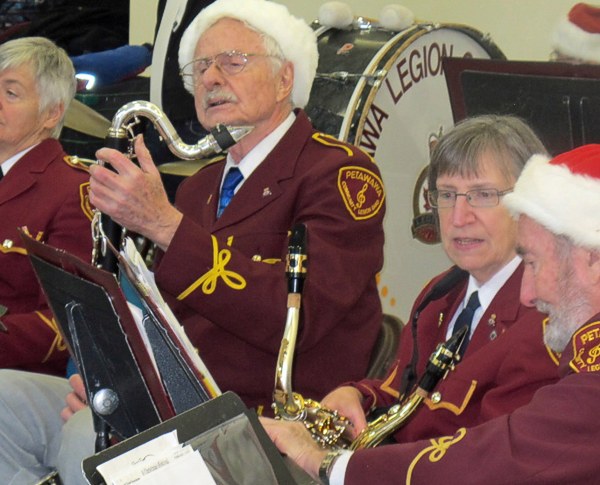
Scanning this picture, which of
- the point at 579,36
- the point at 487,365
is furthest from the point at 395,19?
the point at 487,365

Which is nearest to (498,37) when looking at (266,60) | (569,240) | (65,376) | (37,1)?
(37,1)

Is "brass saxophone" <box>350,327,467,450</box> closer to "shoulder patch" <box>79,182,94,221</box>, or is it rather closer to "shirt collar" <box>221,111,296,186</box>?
"shirt collar" <box>221,111,296,186</box>

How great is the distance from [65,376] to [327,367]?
0.78 meters

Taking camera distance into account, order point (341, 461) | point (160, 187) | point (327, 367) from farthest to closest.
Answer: point (327, 367) < point (160, 187) < point (341, 461)

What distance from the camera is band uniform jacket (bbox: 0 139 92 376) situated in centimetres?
282

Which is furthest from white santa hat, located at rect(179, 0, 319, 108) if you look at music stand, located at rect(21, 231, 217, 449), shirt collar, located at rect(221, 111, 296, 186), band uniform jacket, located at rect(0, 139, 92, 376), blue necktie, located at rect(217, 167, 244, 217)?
music stand, located at rect(21, 231, 217, 449)

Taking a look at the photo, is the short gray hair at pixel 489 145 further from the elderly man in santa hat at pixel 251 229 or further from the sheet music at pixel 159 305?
the sheet music at pixel 159 305

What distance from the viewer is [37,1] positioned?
5.20 m

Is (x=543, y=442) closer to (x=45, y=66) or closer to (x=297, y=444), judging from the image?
(x=297, y=444)

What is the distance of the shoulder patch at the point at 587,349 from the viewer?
1631 mm

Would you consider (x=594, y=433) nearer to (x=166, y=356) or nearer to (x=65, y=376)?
(x=166, y=356)

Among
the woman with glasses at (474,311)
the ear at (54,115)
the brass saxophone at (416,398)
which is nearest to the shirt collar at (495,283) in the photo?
the woman with glasses at (474,311)

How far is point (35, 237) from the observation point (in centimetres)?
297

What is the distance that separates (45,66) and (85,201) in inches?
19.2
